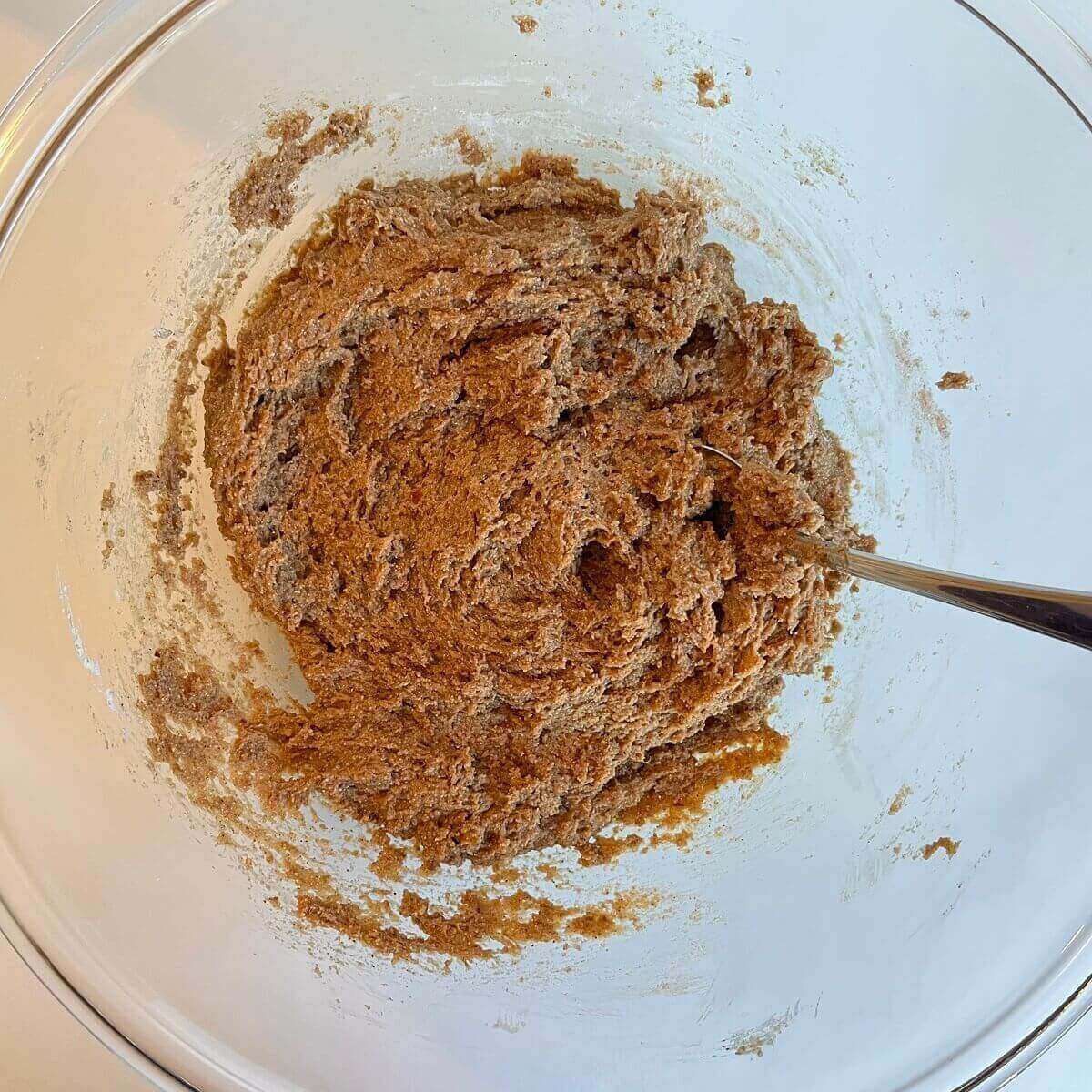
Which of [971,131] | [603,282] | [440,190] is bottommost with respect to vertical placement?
[603,282]

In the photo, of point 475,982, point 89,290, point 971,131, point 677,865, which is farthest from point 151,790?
point 971,131

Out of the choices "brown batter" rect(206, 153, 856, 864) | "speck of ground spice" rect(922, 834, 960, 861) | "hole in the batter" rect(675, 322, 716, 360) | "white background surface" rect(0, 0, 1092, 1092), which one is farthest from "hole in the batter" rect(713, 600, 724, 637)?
"white background surface" rect(0, 0, 1092, 1092)

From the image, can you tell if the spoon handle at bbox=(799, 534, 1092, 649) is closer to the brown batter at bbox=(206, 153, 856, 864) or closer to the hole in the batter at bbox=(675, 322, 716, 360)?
the brown batter at bbox=(206, 153, 856, 864)

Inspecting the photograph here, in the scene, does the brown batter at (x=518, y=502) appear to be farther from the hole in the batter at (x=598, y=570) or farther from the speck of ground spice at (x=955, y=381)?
the speck of ground spice at (x=955, y=381)

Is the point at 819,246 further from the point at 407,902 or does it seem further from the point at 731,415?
the point at 407,902

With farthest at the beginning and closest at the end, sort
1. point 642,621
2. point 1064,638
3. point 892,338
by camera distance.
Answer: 1. point 892,338
2. point 642,621
3. point 1064,638

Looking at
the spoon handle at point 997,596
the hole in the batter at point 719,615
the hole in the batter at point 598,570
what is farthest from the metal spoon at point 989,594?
the hole in the batter at point 598,570

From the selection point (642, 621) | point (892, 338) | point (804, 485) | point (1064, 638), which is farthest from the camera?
point (892, 338)

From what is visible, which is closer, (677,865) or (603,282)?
(603,282)

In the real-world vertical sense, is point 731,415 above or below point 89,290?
above
